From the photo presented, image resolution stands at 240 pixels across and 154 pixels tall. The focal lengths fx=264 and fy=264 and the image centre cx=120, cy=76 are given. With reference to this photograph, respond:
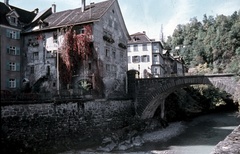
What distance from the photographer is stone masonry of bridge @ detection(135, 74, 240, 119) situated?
1131 inches

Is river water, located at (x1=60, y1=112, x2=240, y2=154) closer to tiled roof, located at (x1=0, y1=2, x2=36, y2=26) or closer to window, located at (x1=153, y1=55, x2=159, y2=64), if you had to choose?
window, located at (x1=153, y1=55, x2=159, y2=64)

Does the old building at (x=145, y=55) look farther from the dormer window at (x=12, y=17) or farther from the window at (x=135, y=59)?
the dormer window at (x=12, y=17)

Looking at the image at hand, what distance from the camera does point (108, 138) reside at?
1051 inches

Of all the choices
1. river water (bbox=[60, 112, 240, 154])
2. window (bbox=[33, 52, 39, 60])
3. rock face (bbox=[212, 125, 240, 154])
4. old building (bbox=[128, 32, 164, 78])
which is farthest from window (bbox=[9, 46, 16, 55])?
rock face (bbox=[212, 125, 240, 154])

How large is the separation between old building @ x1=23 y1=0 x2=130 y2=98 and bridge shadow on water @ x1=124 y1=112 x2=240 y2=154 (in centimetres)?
839

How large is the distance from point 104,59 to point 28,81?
1045 cm

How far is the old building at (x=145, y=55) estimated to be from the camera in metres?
55.1

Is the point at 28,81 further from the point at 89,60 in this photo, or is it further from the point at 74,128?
the point at 74,128

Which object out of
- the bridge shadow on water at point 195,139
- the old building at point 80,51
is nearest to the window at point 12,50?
the old building at point 80,51

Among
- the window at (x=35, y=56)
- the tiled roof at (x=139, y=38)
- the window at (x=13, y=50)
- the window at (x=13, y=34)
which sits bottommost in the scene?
the window at (x=35, y=56)

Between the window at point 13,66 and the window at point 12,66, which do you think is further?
the window at point 12,66

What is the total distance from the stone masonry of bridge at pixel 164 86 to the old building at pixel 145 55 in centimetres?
1929

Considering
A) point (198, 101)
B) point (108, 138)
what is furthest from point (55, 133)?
point (198, 101)

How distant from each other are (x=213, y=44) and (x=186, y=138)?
50381 mm
